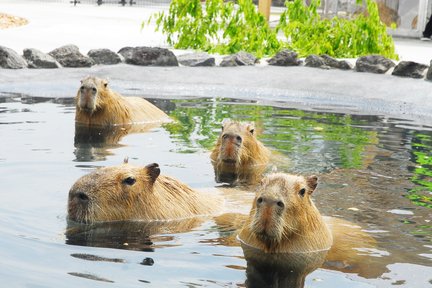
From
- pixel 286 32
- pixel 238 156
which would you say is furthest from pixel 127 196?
pixel 286 32

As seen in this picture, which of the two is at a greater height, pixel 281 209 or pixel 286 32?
pixel 286 32

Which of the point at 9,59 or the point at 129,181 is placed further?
the point at 9,59

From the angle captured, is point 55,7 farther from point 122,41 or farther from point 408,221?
point 408,221

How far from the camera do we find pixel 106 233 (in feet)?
19.7

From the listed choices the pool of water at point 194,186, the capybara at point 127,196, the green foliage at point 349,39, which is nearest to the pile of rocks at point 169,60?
the green foliage at point 349,39

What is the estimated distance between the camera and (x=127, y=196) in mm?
6160

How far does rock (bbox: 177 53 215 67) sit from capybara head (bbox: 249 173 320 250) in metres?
9.79

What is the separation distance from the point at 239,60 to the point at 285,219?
33.3ft

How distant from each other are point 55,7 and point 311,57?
13790 mm

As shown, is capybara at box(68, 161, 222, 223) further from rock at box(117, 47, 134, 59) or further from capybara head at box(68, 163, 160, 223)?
rock at box(117, 47, 134, 59)

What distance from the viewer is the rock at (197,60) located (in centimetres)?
1526

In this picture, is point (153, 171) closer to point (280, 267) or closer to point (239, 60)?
point (280, 267)

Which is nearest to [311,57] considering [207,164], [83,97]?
[83,97]

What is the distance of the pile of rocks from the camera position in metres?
14.2
